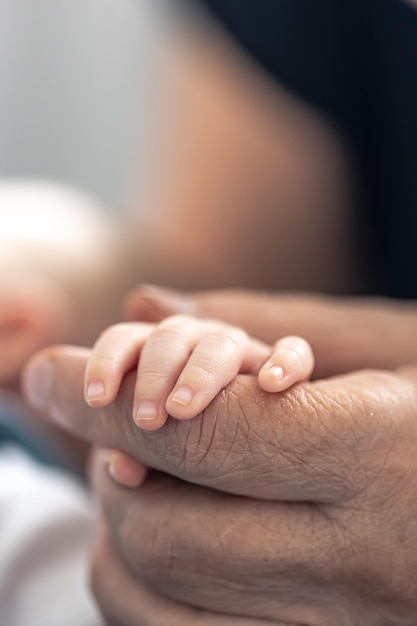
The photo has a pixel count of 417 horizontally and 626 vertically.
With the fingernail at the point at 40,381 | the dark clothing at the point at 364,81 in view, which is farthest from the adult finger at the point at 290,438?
the dark clothing at the point at 364,81

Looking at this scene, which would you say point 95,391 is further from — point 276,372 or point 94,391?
point 276,372

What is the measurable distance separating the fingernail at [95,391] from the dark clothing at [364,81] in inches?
29.7

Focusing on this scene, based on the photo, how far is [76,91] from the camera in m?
2.00

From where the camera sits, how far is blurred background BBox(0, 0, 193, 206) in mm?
1906

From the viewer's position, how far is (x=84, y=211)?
1306mm

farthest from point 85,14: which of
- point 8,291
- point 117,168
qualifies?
point 8,291

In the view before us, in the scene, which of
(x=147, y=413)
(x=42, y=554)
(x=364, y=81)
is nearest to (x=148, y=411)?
(x=147, y=413)

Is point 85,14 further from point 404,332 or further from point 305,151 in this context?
point 404,332

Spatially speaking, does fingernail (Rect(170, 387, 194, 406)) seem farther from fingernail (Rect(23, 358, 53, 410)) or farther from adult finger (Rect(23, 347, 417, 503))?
fingernail (Rect(23, 358, 53, 410))

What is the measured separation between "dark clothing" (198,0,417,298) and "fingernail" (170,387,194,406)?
2.50 ft

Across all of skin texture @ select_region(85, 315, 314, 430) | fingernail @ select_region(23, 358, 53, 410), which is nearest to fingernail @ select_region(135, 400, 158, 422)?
skin texture @ select_region(85, 315, 314, 430)

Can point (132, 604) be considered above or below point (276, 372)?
below

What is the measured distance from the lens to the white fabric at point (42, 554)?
0.59 m

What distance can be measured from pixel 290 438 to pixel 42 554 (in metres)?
0.30
